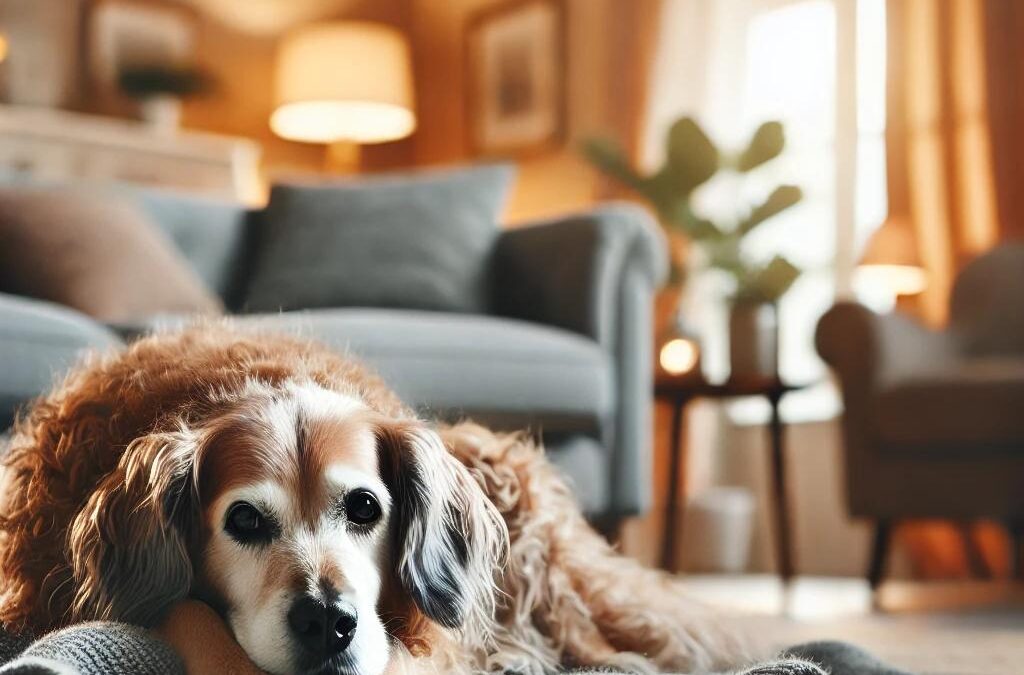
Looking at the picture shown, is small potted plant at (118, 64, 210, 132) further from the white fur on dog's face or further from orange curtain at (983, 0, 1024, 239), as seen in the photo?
the white fur on dog's face

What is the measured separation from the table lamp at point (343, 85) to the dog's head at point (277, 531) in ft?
12.9

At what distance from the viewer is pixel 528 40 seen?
549 centimetres

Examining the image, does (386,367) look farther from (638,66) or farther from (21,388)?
(638,66)

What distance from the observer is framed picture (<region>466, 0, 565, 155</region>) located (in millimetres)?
5387

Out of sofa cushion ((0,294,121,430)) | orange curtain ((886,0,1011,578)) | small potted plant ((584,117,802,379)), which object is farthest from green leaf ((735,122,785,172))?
sofa cushion ((0,294,121,430))

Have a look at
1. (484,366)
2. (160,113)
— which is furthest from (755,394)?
(160,113)

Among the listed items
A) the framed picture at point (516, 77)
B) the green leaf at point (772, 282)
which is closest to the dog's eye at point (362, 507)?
the green leaf at point (772, 282)

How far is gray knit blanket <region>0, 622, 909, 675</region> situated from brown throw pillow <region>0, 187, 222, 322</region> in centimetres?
148

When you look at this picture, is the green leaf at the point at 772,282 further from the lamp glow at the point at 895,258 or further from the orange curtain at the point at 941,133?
the orange curtain at the point at 941,133

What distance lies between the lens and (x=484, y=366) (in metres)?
2.47

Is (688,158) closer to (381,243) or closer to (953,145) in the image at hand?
(953,145)

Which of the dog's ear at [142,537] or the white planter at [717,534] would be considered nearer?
the dog's ear at [142,537]

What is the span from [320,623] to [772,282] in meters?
2.76

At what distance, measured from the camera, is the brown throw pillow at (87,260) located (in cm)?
258
